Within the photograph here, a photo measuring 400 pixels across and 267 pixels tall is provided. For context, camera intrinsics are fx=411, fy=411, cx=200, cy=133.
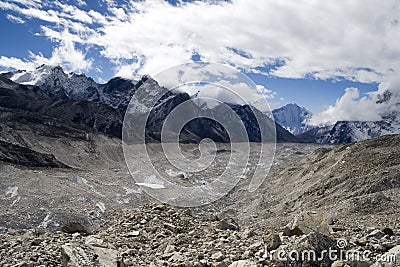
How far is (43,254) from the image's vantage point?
10359 mm

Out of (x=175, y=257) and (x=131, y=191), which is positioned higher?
(x=175, y=257)

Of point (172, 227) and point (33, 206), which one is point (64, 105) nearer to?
point (33, 206)

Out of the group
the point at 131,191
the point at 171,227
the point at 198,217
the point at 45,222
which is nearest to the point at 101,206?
the point at 45,222

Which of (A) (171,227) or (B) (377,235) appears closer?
(B) (377,235)

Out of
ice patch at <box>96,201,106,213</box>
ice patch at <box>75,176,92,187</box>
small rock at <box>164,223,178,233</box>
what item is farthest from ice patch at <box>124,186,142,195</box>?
small rock at <box>164,223,178,233</box>

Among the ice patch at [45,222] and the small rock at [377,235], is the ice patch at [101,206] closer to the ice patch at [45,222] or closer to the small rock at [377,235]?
the ice patch at [45,222]

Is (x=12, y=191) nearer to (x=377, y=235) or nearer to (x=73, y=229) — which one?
(x=73, y=229)

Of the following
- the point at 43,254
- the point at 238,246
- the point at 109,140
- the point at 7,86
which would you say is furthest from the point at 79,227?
the point at 7,86

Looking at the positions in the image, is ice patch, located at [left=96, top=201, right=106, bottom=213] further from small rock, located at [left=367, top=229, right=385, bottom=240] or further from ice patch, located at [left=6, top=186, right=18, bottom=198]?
small rock, located at [left=367, top=229, right=385, bottom=240]

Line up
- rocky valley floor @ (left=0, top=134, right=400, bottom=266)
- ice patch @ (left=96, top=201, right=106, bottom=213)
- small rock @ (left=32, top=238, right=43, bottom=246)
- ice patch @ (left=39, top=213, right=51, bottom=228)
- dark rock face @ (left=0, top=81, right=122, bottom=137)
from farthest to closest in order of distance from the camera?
1. dark rock face @ (left=0, top=81, right=122, bottom=137)
2. ice patch @ (left=96, top=201, right=106, bottom=213)
3. ice patch @ (left=39, top=213, right=51, bottom=228)
4. small rock @ (left=32, top=238, right=43, bottom=246)
5. rocky valley floor @ (left=0, top=134, right=400, bottom=266)

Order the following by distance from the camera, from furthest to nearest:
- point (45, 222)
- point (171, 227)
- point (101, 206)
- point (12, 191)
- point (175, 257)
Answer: point (12, 191) → point (101, 206) → point (45, 222) → point (171, 227) → point (175, 257)

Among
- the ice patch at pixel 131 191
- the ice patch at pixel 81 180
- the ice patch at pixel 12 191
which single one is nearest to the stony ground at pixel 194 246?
the ice patch at pixel 12 191

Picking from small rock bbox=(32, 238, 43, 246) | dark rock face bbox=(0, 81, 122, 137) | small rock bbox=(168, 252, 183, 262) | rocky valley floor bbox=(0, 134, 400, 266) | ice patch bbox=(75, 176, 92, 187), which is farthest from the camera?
dark rock face bbox=(0, 81, 122, 137)

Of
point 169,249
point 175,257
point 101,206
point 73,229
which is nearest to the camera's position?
point 175,257
